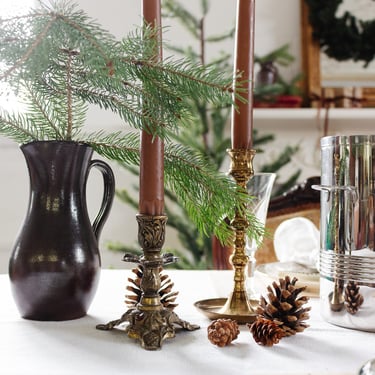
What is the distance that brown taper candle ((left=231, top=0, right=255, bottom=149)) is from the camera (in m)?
0.61

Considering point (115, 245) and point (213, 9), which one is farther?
point (213, 9)

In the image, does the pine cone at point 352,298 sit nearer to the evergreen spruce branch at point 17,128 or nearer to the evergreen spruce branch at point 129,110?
the evergreen spruce branch at point 129,110

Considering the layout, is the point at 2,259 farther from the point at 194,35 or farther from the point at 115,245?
the point at 194,35

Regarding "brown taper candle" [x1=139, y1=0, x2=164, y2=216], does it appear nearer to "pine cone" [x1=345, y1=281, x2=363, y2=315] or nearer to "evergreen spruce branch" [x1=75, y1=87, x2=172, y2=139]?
"evergreen spruce branch" [x1=75, y1=87, x2=172, y2=139]

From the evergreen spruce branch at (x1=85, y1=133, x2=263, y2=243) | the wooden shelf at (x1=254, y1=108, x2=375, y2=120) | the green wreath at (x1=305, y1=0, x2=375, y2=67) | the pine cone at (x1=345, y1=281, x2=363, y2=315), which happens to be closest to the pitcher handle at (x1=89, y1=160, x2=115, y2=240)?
the evergreen spruce branch at (x1=85, y1=133, x2=263, y2=243)

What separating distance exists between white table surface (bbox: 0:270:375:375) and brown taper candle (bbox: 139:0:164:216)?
0.39ft

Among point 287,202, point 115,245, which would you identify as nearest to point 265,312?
point 287,202

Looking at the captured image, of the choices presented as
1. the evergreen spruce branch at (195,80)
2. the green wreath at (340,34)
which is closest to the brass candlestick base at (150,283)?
the evergreen spruce branch at (195,80)

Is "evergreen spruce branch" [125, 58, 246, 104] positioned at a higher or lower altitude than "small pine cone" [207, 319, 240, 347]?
higher

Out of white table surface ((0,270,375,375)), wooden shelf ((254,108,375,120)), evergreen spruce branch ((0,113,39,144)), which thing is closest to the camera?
white table surface ((0,270,375,375))

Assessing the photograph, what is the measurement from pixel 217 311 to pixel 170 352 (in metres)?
0.15

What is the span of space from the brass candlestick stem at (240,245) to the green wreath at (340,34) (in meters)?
1.74

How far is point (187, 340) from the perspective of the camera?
0.51 meters

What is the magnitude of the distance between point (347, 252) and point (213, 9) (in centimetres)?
194
